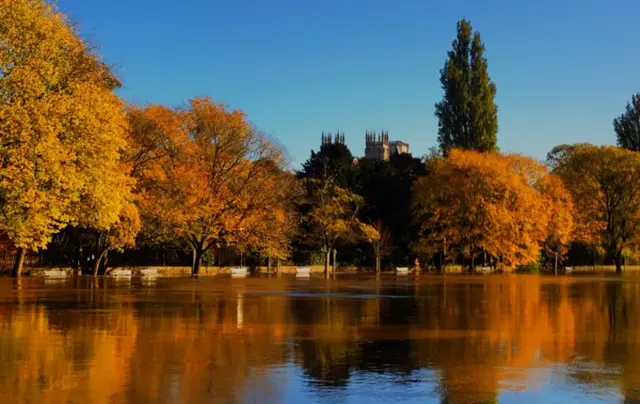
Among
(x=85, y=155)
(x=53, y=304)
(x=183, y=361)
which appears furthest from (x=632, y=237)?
(x=183, y=361)

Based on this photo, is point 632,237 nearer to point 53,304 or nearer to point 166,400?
point 53,304

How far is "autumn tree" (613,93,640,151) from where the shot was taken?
89062 millimetres

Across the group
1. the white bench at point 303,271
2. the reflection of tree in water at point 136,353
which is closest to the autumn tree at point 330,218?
the white bench at point 303,271

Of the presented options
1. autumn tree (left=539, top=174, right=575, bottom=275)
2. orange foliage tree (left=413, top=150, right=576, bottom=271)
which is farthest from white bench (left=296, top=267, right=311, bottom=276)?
autumn tree (left=539, top=174, right=575, bottom=275)

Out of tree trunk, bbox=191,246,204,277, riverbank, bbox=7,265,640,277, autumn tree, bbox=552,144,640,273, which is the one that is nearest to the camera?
riverbank, bbox=7,265,640,277

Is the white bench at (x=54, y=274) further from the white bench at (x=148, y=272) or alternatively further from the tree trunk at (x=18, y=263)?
the white bench at (x=148, y=272)

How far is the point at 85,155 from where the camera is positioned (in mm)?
31078

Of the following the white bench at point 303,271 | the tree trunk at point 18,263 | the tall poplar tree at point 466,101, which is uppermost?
the tall poplar tree at point 466,101

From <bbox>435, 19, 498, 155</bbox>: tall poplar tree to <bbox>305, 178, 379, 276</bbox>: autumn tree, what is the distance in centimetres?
1403

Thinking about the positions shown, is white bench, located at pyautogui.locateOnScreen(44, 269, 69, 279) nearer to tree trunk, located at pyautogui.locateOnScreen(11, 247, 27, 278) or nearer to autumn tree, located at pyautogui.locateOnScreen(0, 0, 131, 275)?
tree trunk, located at pyautogui.locateOnScreen(11, 247, 27, 278)

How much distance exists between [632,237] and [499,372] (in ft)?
232

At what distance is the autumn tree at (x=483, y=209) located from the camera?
61.5 meters

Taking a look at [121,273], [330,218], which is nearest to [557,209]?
[330,218]

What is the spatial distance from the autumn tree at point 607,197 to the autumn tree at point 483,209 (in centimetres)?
1166
